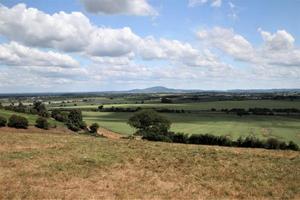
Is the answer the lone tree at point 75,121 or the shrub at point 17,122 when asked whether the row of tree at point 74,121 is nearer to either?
the lone tree at point 75,121

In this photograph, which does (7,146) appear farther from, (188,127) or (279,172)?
(188,127)

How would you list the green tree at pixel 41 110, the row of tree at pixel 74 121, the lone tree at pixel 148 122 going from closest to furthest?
the lone tree at pixel 148 122
the row of tree at pixel 74 121
the green tree at pixel 41 110

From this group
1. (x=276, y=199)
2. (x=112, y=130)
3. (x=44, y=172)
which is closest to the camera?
(x=276, y=199)

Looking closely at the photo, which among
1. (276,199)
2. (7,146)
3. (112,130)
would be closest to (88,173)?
(276,199)

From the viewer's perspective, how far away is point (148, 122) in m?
103

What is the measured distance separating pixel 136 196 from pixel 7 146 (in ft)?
69.3

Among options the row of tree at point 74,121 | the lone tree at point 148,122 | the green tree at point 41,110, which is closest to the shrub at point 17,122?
the row of tree at point 74,121

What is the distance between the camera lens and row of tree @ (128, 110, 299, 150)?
7550cm

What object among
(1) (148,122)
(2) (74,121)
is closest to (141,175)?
(1) (148,122)

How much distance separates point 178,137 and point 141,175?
2495 inches

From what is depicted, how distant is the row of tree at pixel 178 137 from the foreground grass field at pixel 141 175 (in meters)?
46.4

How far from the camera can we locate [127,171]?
25.3m

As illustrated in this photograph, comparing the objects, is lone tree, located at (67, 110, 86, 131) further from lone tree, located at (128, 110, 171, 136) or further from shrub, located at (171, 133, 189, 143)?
shrub, located at (171, 133, 189, 143)

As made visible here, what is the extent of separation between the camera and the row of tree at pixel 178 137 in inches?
2972
